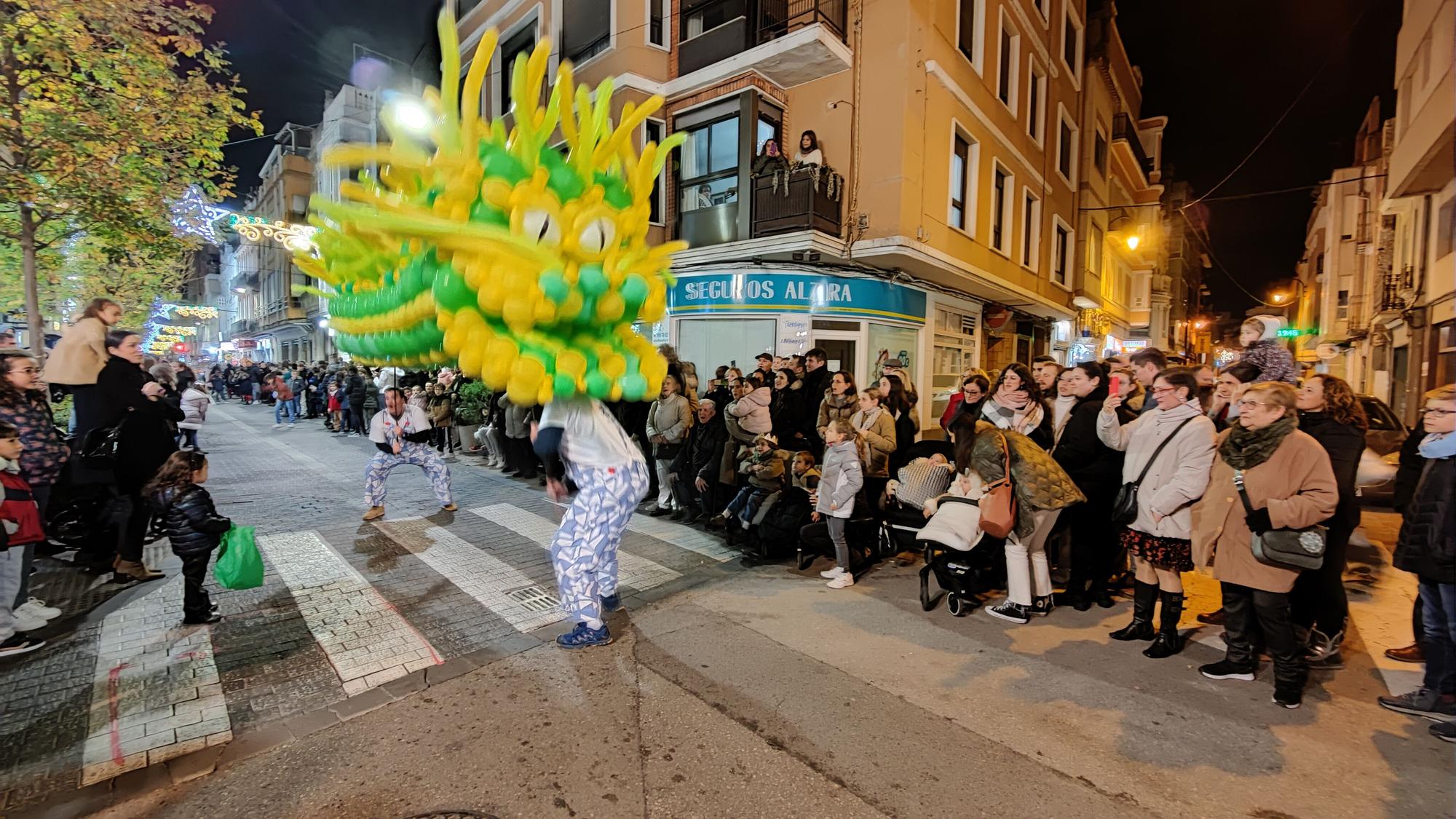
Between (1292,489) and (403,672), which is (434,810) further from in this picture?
(1292,489)

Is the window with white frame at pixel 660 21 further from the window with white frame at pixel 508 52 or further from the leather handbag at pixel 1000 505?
the leather handbag at pixel 1000 505

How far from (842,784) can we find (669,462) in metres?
5.14

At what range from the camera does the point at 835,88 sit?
38.7 feet

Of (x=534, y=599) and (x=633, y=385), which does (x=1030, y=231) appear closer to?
(x=633, y=385)

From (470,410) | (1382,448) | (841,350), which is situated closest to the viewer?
(1382,448)

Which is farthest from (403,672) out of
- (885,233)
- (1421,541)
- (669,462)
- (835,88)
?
(835,88)

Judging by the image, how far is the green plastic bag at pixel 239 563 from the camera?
13.3 feet

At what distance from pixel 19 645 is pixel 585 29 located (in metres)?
13.7

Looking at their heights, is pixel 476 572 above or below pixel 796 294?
below

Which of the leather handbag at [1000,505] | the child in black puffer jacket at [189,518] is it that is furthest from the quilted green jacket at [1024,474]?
the child in black puffer jacket at [189,518]

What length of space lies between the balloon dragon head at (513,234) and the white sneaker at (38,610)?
3.40 m

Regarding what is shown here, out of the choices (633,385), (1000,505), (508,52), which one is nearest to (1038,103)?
(508,52)

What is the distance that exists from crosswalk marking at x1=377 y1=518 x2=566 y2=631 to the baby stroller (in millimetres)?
3022

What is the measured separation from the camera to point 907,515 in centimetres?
545
